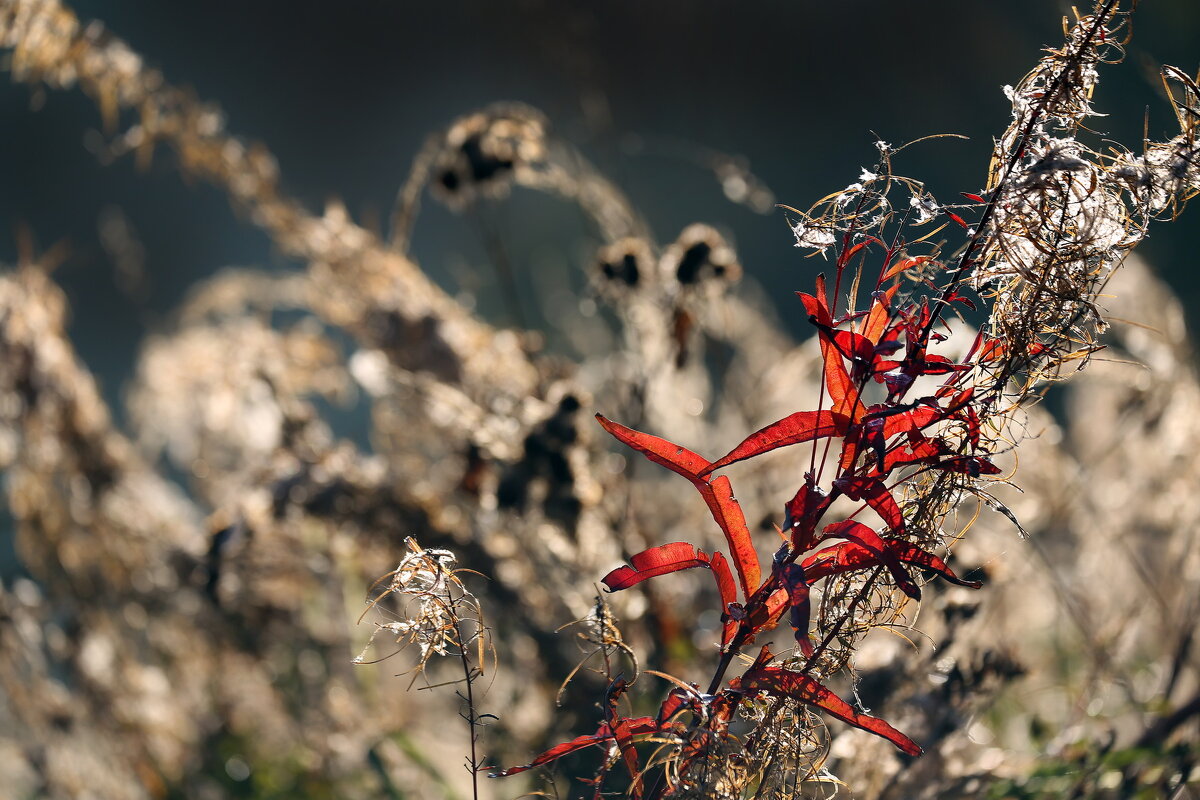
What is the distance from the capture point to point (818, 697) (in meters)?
0.28

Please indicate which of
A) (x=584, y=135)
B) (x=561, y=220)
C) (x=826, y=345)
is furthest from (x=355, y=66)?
(x=826, y=345)

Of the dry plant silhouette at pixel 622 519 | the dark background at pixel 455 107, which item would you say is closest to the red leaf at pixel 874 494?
the dry plant silhouette at pixel 622 519

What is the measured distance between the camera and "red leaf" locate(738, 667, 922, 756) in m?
0.28

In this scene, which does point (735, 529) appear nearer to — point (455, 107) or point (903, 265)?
point (903, 265)

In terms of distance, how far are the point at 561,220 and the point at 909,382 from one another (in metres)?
2.35

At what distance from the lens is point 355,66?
2623 mm

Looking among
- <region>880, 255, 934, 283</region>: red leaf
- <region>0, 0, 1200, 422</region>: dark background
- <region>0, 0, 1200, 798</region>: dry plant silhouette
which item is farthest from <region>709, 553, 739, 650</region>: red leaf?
<region>0, 0, 1200, 422</region>: dark background

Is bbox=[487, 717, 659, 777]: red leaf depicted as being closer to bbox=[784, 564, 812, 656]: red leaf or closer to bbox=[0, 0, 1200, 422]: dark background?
Answer: bbox=[784, 564, 812, 656]: red leaf

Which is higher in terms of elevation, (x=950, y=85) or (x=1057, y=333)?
(x=950, y=85)

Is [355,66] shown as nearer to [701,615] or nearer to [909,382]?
[701,615]

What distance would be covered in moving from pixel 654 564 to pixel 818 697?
2.6 inches

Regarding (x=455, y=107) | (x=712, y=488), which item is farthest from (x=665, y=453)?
(x=455, y=107)

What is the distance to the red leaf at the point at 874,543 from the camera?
10.4 inches

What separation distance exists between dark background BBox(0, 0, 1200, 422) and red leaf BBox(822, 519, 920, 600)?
3.92 feet
